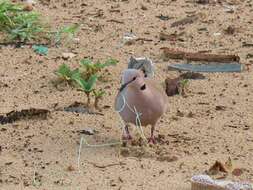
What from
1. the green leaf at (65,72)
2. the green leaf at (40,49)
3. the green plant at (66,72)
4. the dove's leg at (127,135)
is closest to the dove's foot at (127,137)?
the dove's leg at (127,135)

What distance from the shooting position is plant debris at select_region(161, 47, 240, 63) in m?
7.23

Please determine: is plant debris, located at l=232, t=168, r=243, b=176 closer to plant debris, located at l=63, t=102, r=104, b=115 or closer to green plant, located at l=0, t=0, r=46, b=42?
plant debris, located at l=63, t=102, r=104, b=115

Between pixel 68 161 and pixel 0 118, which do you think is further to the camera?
pixel 0 118

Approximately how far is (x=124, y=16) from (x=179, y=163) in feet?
12.4

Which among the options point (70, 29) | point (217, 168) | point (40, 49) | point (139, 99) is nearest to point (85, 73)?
point (40, 49)

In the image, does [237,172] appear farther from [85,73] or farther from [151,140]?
[85,73]

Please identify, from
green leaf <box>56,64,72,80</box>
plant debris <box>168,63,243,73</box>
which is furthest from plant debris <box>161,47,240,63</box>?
green leaf <box>56,64,72,80</box>

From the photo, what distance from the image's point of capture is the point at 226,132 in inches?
222

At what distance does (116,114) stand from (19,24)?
86.7 inches

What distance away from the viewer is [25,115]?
5.88 m

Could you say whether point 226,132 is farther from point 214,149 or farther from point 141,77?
point 141,77

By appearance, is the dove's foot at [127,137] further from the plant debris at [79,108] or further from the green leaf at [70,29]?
the green leaf at [70,29]

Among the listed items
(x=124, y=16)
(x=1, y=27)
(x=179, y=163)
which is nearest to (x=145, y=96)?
(x=179, y=163)

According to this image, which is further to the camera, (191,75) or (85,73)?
(191,75)
